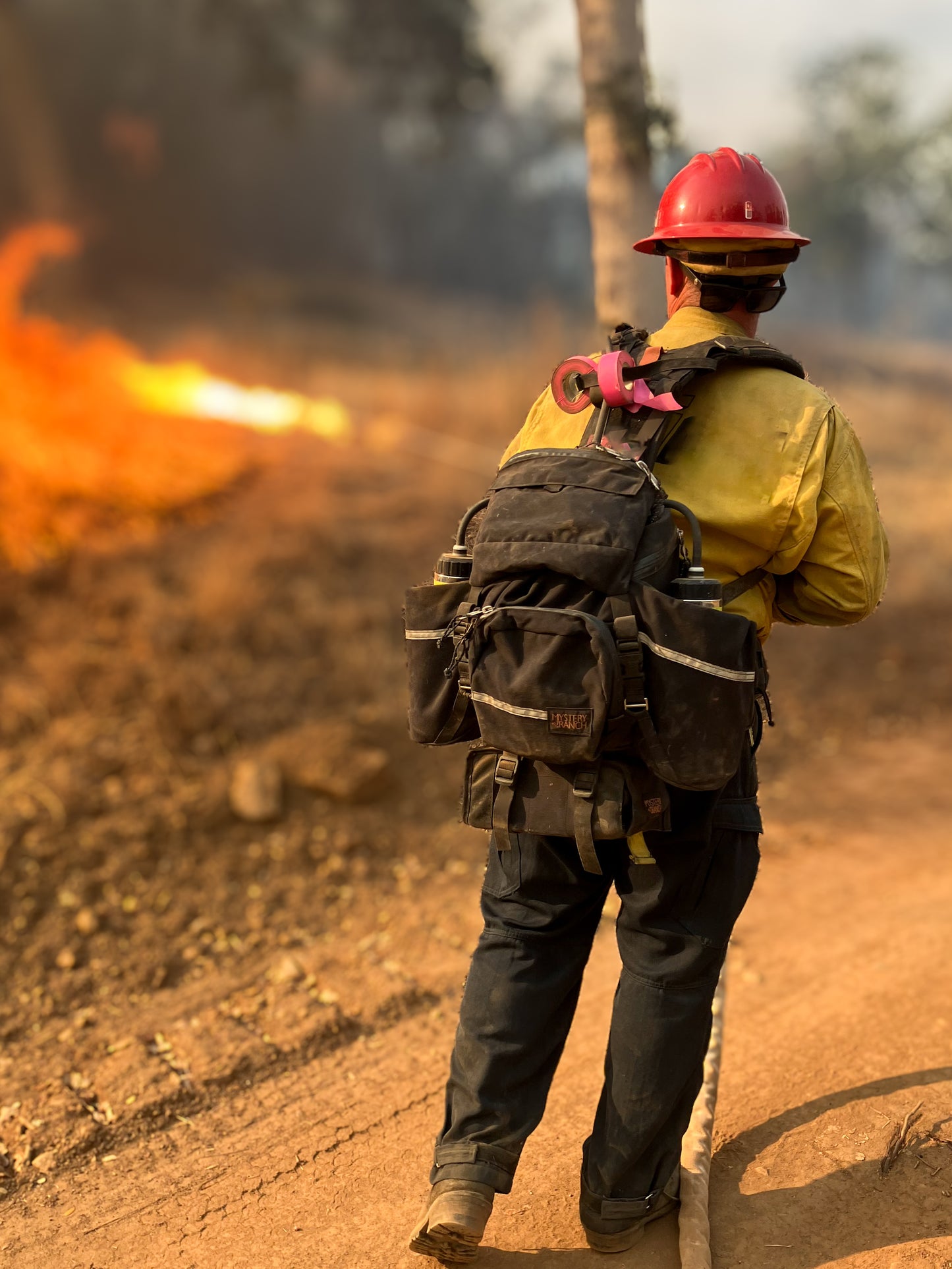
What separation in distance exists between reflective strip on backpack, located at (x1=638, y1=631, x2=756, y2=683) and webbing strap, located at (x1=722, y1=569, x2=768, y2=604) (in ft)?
0.98

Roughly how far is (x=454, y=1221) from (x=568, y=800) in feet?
3.02

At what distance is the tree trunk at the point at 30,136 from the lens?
24.7 metres

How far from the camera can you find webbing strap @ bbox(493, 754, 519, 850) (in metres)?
2.32

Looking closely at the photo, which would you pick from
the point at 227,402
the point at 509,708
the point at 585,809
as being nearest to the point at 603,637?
the point at 509,708

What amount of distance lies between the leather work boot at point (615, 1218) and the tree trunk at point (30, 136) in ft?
90.5

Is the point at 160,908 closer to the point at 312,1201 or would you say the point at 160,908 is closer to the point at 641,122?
the point at 312,1201

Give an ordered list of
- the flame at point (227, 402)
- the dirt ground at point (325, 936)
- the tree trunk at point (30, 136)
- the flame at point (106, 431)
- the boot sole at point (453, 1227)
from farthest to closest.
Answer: the tree trunk at point (30, 136)
the flame at point (227, 402)
the flame at point (106, 431)
the dirt ground at point (325, 936)
the boot sole at point (453, 1227)

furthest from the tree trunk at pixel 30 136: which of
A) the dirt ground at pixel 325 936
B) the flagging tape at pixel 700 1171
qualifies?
the flagging tape at pixel 700 1171

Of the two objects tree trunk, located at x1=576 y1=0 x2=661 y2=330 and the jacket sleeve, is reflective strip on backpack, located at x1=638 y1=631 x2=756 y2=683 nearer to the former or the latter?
the jacket sleeve

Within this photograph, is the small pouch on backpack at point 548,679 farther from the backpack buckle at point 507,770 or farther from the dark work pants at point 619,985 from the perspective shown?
the dark work pants at point 619,985

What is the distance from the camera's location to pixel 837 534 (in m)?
2.31

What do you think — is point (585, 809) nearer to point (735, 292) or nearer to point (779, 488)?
point (779, 488)

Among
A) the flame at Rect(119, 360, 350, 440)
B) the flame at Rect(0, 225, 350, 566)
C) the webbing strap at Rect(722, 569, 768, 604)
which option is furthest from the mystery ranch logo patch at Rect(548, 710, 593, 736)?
the flame at Rect(119, 360, 350, 440)

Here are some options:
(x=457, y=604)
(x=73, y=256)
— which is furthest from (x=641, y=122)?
(x=73, y=256)
